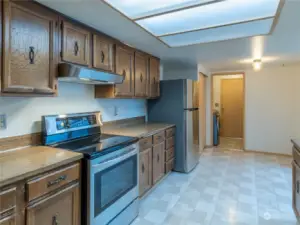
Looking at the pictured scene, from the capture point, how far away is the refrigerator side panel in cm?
371

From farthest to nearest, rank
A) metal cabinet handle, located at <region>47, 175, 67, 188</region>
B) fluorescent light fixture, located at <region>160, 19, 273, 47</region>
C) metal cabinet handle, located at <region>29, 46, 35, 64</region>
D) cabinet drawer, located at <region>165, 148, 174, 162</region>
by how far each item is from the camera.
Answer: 1. cabinet drawer, located at <region>165, 148, 174, 162</region>
2. fluorescent light fixture, located at <region>160, 19, 273, 47</region>
3. metal cabinet handle, located at <region>29, 46, 35, 64</region>
4. metal cabinet handle, located at <region>47, 175, 67, 188</region>

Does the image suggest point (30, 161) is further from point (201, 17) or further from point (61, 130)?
point (201, 17)

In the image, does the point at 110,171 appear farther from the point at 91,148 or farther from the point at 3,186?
the point at 3,186

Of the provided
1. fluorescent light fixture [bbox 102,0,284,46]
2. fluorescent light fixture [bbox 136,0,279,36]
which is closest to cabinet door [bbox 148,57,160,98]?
fluorescent light fixture [bbox 102,0,284,46]

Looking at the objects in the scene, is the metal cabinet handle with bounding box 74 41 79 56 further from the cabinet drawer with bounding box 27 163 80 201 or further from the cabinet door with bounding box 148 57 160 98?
the cabinet door with bounding box 148 57 160 98

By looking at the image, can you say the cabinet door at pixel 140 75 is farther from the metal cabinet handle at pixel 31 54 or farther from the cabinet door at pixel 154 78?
the metal cabinet handle at pixel 31 54

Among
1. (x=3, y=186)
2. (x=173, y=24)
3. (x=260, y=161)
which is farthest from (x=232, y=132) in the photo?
(x=3, y=186)

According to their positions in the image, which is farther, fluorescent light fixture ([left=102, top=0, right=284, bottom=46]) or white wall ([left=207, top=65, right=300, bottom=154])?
white wall ([left=207, top=65, right=300, bottom=154])

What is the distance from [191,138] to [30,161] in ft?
9.50

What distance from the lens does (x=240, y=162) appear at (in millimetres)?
4457

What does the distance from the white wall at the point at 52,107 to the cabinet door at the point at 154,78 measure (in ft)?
1.89

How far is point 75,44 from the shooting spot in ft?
6.74

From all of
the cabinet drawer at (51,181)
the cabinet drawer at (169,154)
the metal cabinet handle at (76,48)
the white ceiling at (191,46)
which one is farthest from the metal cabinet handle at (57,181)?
the cabinet drawer at (169,154)

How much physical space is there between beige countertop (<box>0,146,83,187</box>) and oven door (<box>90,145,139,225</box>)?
262 millimetres
